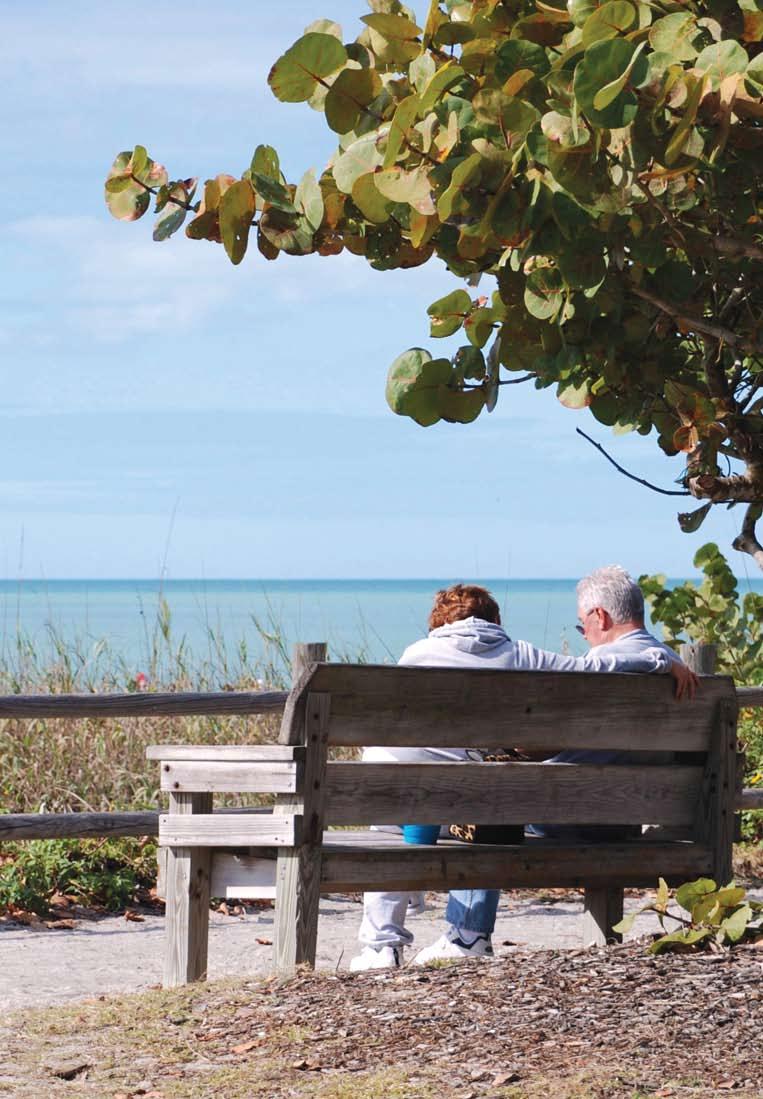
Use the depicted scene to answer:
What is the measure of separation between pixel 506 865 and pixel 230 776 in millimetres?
1020

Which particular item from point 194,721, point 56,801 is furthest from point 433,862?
point 194,721

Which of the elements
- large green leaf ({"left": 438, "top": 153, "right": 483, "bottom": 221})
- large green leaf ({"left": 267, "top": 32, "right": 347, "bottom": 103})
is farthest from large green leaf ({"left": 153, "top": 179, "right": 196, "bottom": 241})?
large green leaf ({"left": 438, "top": 153, "right": 483, "bottom": 221})

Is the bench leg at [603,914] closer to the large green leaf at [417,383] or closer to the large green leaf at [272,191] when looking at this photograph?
the large green leaf at [417,383]

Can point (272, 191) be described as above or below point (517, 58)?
below

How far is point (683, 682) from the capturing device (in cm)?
551

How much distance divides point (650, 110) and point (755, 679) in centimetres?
722

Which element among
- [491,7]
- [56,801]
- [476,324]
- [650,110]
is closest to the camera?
[650,110]

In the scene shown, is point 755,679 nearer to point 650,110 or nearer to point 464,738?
point 464,738

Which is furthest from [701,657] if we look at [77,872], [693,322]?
[693,322]

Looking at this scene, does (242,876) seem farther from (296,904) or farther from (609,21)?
(609,21)

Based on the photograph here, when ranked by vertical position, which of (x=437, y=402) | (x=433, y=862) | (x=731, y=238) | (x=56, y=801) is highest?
(x=731, y=238)

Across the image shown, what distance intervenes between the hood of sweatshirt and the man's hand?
633 millimetres

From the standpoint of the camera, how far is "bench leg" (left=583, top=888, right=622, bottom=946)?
5668 mm

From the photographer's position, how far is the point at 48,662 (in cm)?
1066
